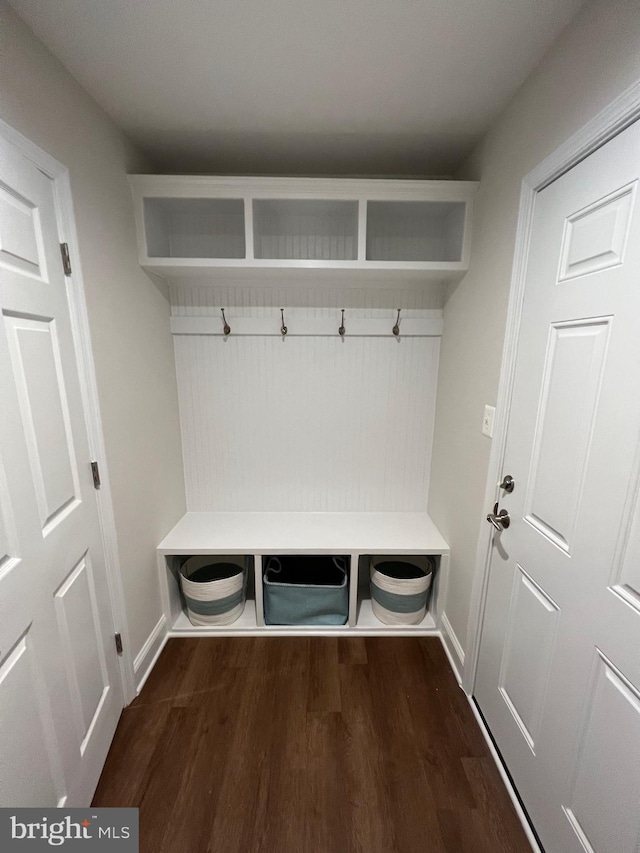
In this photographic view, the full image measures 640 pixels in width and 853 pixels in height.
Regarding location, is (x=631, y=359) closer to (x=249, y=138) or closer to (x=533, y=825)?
(x=533, y=825)

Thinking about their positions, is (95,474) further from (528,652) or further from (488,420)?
(528,652)

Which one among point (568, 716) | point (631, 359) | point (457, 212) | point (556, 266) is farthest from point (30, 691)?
point (457, 212)

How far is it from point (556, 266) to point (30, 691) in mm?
1933

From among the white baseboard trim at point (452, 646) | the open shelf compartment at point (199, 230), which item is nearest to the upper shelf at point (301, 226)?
the open shelf compartment at point (199, 230)

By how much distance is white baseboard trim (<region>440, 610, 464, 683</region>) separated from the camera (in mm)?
1712

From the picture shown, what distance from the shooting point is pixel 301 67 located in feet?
3.76

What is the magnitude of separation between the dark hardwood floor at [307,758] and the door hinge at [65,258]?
1.81 m

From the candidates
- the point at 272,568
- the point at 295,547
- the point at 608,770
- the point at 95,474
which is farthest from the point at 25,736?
the point at 608,770

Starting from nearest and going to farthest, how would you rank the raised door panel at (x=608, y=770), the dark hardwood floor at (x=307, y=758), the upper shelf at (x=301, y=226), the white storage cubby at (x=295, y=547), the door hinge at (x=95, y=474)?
the raised door panel at (x=608, y=770)
the dark hardwood floor at (x=307, y=758)
the door hinge at (x=95, y=474)
the upper shelf at (x=301, y=226)
the white storage cubby at (x=295, y=547)

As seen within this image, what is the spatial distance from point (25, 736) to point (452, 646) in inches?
68.1

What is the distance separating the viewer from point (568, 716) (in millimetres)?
1021

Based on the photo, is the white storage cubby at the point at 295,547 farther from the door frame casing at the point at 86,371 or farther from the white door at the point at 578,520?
the white door at the point at 578,520
